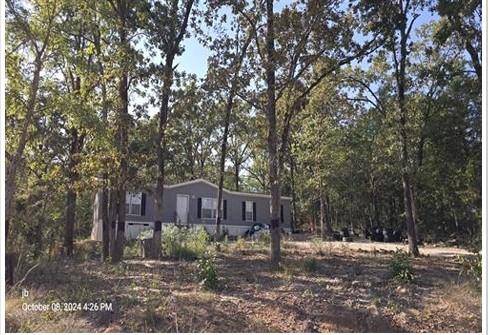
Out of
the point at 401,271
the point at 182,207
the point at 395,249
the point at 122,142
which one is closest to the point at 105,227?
the point at 122,142

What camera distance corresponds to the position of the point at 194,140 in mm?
31219

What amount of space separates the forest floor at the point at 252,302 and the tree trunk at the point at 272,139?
1471mm

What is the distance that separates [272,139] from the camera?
10820 mm

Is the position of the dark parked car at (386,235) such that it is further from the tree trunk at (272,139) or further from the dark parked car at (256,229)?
the tree trunk at (272,139)

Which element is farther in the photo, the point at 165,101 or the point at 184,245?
the point at 165,101

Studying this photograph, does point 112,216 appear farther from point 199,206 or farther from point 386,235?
point 386,235

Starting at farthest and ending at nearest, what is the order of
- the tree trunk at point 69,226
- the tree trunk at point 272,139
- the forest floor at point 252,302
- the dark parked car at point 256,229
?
the dark parked car at point 256,229, the tree trunk at point 69,226, the tree trunk at point 272,139, the forest floor at point 252,302

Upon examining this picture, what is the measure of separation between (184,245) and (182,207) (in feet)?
39.9

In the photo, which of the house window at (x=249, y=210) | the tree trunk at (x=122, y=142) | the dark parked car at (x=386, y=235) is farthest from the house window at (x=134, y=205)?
the dark parked car at (x=386, y=235)

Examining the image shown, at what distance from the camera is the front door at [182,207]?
2431 cm

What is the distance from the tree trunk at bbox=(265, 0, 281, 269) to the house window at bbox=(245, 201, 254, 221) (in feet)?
54.3

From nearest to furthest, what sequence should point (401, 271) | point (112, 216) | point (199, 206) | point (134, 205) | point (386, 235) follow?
point (401, 271) → point (112, 216) → point (134, 205) → point (386, 235) → point (199, 206)

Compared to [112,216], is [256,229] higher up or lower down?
lower down

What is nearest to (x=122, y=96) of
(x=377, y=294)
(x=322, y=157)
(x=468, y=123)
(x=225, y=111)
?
(x=225, y=111)
